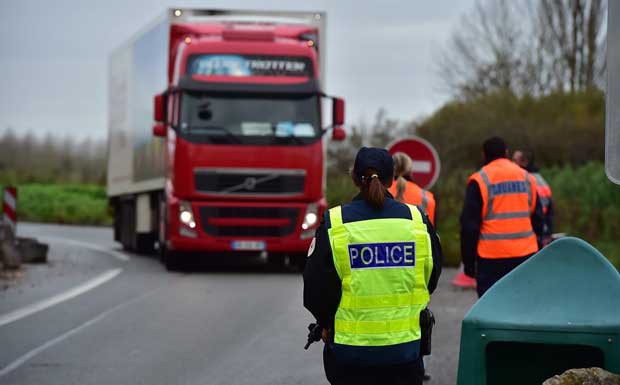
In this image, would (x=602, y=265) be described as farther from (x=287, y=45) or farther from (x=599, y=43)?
(x=599, y=43)

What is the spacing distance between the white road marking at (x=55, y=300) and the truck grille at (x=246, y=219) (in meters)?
1.75

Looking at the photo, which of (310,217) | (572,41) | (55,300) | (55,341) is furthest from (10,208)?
(572,41)

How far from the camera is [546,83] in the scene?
134ft

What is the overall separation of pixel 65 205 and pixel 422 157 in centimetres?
4047

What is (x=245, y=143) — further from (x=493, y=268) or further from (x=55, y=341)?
(x=493, y=268)

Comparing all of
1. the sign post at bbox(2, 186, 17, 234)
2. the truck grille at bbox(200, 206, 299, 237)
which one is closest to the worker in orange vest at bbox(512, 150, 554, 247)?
the truck grille at bbox(200, 206, 299, 237)

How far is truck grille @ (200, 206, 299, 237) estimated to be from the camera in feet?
60.9

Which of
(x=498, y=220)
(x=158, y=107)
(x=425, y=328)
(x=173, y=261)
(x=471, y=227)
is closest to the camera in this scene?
(x=425, y=328)

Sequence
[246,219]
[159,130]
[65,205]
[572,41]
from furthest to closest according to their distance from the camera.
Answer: [65,205] < [572,41] < [159,130] < [246,219]

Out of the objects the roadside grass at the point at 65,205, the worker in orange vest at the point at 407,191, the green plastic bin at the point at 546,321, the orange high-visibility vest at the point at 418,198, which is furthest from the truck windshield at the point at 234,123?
the roadside grass at the point at 65,205

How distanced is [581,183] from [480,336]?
69.9 ft

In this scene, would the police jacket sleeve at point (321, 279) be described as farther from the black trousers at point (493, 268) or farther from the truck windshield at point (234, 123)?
the truck windshield at point (234, 123)

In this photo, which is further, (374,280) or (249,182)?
(249,182)

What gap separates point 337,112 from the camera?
18.5 m
